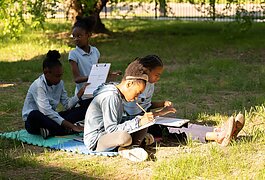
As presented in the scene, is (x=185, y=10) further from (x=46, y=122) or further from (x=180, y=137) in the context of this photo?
(x=46, y=122)

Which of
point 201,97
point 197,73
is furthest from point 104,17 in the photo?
point 201,97

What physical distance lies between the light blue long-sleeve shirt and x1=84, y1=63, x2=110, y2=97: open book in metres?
0.29

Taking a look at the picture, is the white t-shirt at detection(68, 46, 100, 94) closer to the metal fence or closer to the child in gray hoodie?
Answer: the child in gray hoodie

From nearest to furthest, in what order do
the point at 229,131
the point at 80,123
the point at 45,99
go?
the point at 229,131
the point at 45,99
the point at 80,123

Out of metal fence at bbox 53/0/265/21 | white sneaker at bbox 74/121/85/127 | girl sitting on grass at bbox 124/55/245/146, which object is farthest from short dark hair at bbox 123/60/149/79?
metal fence at bbox 53/0/265/21

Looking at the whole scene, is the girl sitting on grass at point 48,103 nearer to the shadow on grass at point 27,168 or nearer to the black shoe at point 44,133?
the black shoe at point 44,133

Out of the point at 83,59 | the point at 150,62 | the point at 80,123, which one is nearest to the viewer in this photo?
the point at 150,62

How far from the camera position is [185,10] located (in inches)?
1088

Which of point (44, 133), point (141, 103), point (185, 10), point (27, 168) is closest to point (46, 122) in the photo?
point (44, 133)

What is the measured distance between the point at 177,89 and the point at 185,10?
1863cm

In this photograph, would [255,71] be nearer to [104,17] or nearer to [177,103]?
[177,103]

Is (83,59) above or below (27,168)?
above

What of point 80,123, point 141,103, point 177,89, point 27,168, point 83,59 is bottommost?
point 177,89

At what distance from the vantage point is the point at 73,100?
21.3 ft
